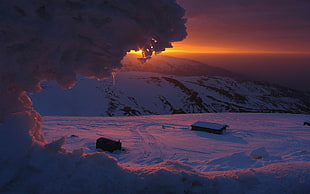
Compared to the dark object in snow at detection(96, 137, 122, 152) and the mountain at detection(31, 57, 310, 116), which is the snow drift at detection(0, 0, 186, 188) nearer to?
the dark object in snow at detection(96, 137, 122, 152)

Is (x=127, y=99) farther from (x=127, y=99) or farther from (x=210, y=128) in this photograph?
(x=210, y=128)

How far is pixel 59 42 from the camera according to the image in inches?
79.0

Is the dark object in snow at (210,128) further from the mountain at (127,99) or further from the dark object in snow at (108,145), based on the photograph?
the mountain at (127,99)

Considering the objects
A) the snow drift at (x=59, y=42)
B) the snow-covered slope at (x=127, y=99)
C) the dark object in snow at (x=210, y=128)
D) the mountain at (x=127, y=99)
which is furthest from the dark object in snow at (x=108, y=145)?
the snow-covered slope at (x=127, y=99)

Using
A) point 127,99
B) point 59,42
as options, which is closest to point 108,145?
point 59,42

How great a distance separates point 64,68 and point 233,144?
20.2 metres

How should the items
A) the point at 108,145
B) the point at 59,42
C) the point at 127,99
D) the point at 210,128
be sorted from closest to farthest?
the point at 59,42 → the point at 108,145 → the point at 210,128 → the point at 127,99

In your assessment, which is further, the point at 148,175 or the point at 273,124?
the point at 273,124

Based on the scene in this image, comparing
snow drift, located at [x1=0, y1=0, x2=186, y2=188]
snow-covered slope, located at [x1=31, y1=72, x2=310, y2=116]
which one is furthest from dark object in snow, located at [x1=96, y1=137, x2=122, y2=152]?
snow-covered slope, located at [x1=31, y1=72, x2=310, y2=116]

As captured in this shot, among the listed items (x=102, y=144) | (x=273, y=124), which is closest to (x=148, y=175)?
(x=102, y=144)

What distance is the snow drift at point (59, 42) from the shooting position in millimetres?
1891

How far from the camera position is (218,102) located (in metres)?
67.6

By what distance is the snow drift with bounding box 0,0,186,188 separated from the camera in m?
1.89

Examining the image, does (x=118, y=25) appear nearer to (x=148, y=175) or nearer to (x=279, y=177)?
(x=148, y=175)
